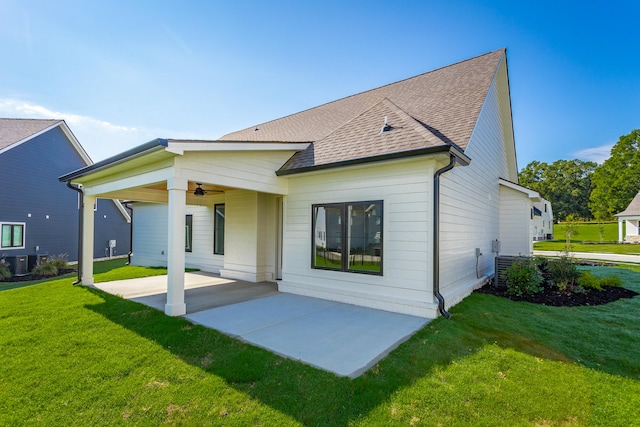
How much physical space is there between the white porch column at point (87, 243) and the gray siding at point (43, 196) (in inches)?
343

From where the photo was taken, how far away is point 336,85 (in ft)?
41.3

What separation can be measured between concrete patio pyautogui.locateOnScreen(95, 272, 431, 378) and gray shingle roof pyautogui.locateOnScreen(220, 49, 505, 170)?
2.95 meters

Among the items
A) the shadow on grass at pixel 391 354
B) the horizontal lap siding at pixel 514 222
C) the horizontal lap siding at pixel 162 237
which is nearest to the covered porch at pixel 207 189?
the horizontal lap siding at pixel 162 237

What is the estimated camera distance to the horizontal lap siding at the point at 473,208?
5.94 m

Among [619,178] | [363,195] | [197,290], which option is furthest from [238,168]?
[619,178]

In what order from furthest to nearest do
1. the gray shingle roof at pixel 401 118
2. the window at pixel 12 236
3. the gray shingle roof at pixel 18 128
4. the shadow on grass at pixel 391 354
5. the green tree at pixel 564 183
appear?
the green tree at pixel 564 183 → the gray shingle roof at pixel 18 128 → the window at pixel 12 236 → the gray shingle roof at pixel 401 118 → the shadow on grass at pixel 391 354

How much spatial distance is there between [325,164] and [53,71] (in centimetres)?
959

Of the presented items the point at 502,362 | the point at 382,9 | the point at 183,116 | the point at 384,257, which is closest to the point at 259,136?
the point at 183,116

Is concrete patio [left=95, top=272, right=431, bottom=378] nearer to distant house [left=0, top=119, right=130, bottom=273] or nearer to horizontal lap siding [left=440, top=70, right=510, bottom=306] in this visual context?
horizontal lap siding [left=440, top=70, right=510, bottom=306]

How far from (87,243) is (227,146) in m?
5.71

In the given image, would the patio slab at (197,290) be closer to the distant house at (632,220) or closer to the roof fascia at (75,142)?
the roof fascia at (75,142)

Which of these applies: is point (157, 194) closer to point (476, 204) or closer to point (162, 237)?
point (162, 237)

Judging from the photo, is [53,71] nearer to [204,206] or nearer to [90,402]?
[204,206]

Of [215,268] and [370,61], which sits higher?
[370,61]
